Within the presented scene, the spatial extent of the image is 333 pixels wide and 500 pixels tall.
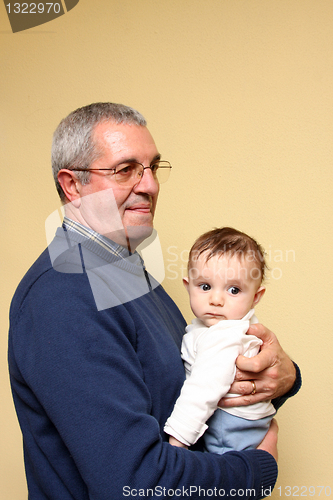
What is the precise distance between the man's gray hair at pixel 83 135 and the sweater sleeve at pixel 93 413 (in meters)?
0.39

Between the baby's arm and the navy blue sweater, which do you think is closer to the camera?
the navy blue sweater

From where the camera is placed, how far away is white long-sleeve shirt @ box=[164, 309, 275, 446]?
0.97 m

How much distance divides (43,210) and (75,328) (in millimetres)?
1427

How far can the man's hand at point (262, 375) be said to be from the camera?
1.05 metres

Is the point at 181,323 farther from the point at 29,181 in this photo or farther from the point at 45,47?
the point at 45,47

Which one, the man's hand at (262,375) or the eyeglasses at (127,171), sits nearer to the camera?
the man's hand at (262,375)

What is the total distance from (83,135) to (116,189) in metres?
0.17

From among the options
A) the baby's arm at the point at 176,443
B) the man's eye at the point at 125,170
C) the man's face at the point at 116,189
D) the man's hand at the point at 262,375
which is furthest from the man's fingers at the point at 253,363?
the man's eye at the point at 125,170

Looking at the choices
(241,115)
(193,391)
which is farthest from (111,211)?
(241,115)

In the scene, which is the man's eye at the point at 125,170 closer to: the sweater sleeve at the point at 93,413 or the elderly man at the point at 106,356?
the elderly man at the point at 106,356

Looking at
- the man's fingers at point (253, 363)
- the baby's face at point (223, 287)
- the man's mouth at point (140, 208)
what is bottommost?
the man's fingers at point (253, 363)

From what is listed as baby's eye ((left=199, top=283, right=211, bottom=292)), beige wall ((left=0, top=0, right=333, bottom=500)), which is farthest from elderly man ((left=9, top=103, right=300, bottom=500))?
beige wall ((left=0, top=0, right=333, bottom=500))

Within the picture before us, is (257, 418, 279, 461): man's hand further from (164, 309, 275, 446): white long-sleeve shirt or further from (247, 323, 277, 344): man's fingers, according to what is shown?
(247, 323, 277, 344): man's fingers

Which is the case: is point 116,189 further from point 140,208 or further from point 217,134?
point 217,134
